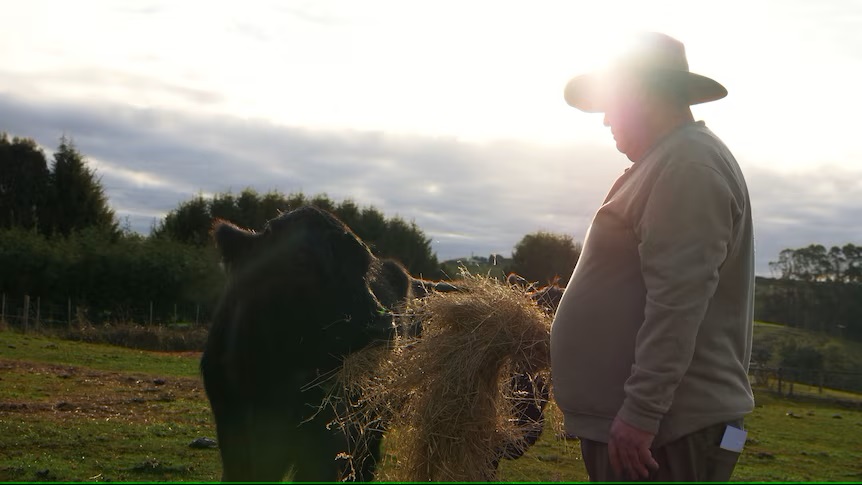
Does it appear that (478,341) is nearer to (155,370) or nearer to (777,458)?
(777,458)

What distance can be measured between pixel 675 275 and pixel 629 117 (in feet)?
2.60

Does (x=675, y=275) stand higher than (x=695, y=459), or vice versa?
(x=675, y=275)

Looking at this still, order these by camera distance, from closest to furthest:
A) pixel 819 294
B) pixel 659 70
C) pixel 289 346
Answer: pixel 659 70
pixel 289 346
pixel 819 294

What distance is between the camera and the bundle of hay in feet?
13.3

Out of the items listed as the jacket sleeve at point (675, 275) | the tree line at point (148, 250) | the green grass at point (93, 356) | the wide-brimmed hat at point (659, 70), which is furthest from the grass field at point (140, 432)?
the tree line at point (148, 250)

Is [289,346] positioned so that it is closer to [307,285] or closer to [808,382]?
[307,285]

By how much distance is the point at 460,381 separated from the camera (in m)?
4.04

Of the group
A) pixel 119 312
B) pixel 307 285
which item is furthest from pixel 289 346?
pixel 119 312

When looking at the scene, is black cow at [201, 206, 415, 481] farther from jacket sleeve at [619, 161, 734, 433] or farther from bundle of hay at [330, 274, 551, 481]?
jacket sleeve at [619, 161, 734, 433]

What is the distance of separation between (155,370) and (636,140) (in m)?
17.4

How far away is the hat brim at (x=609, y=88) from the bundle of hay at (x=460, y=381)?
124 cm

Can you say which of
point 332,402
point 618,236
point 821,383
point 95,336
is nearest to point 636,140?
point 618,236

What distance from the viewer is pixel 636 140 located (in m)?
3.21

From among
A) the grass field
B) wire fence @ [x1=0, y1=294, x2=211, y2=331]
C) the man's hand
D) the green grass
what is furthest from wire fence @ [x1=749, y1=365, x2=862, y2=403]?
the man's hand
